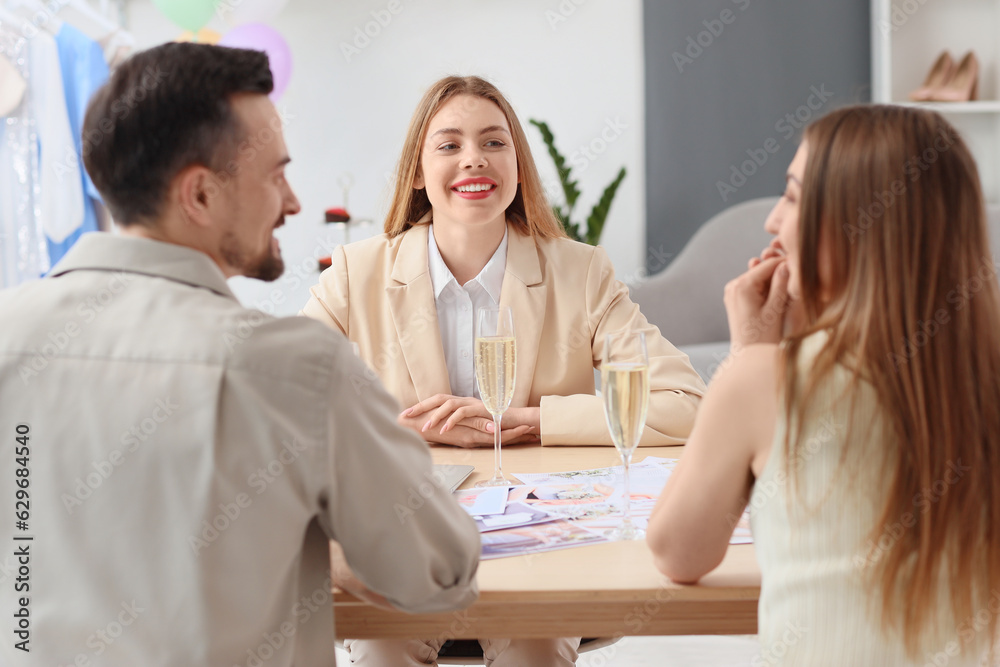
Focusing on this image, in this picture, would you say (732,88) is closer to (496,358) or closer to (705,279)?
(705,279)

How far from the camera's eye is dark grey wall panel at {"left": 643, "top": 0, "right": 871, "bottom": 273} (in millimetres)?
4449

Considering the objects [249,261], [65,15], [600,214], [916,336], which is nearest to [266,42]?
[65,15]

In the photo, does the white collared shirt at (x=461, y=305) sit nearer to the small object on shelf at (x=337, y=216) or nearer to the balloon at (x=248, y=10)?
the small object on shelf at (x=337, y=216)

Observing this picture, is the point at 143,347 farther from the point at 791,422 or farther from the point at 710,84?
the point at 710,84

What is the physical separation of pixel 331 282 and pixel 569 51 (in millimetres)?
3014

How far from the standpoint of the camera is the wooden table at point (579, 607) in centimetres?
99

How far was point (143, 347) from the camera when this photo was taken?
85cm

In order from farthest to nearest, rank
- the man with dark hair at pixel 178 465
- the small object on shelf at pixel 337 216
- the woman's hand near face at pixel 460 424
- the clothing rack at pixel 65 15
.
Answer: the small object on shelf at pixel 337 216 < the clothing rack at pixel 65 15 < the woman's hand near face at pixel 460 424 < the man with dark hair at pixel 178 465

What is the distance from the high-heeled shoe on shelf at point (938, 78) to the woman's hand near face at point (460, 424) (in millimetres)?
3196

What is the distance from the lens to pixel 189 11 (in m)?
3.86

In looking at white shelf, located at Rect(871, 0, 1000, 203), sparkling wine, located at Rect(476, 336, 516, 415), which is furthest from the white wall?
sparkling wine, located at Rect(476, 336, 516, 415)

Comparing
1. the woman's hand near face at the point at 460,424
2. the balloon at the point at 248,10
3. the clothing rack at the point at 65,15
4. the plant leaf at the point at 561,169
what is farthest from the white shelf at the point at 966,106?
the clothing rack at the point at 65,15

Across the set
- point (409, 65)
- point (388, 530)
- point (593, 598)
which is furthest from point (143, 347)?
point (409, 65)

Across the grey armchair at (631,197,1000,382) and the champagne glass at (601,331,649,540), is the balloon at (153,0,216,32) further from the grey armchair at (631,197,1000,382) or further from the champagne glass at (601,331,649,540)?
the champagne glass at (601,331,649,540)
